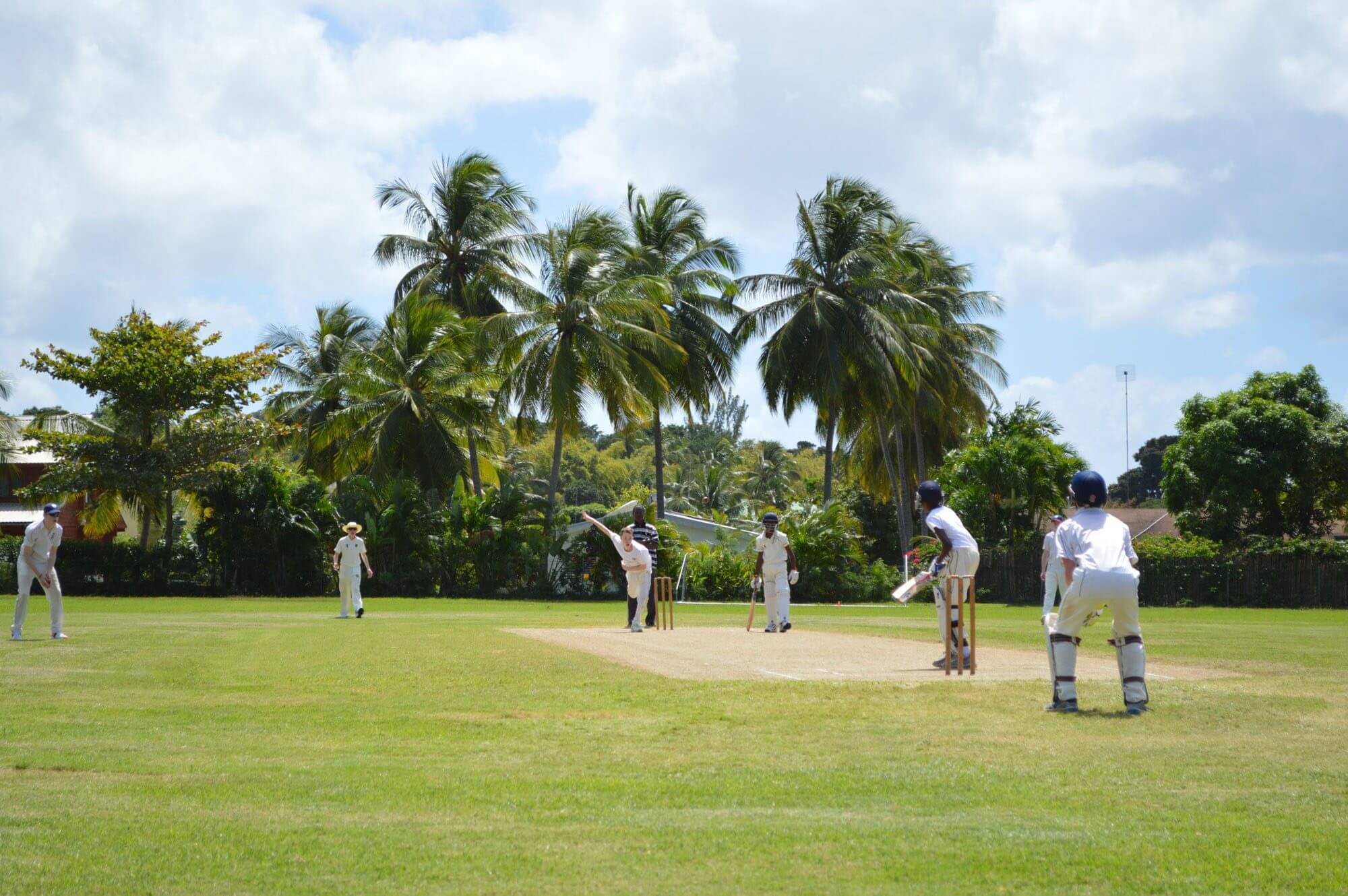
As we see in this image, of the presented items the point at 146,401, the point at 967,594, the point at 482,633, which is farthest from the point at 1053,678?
the point at 146,401

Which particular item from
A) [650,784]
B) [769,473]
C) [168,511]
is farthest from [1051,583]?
[769,473]

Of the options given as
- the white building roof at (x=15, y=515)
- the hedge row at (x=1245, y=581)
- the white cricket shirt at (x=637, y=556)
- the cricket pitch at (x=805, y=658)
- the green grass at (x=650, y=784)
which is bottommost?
the green grass at (x=650, y=784)

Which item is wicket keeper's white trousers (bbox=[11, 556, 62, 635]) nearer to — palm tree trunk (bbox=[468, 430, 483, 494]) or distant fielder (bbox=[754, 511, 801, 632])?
distant fielder (bbox=[754, 511, 801, 632])

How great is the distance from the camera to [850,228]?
157 ft

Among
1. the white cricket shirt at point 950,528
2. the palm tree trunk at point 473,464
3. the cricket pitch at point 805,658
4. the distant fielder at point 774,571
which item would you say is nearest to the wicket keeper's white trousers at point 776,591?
the distant fielder at point 774,571

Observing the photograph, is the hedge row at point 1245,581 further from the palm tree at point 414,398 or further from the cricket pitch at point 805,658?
the cricket pitch at point 805,658

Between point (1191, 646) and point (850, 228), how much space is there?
32.8 metres

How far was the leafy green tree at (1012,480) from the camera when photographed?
44719mm

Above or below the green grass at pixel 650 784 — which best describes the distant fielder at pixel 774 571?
above

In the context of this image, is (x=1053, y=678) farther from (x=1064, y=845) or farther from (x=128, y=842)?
(x=128, y=842)

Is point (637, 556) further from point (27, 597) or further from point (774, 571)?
point (27, 597)

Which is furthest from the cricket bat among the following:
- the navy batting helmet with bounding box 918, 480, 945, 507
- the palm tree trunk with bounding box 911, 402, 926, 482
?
the palm tree trunk with bounding box 911, 402, 926, 482

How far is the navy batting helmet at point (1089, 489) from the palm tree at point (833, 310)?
35.6 metres

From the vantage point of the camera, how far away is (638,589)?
19.8 metres
